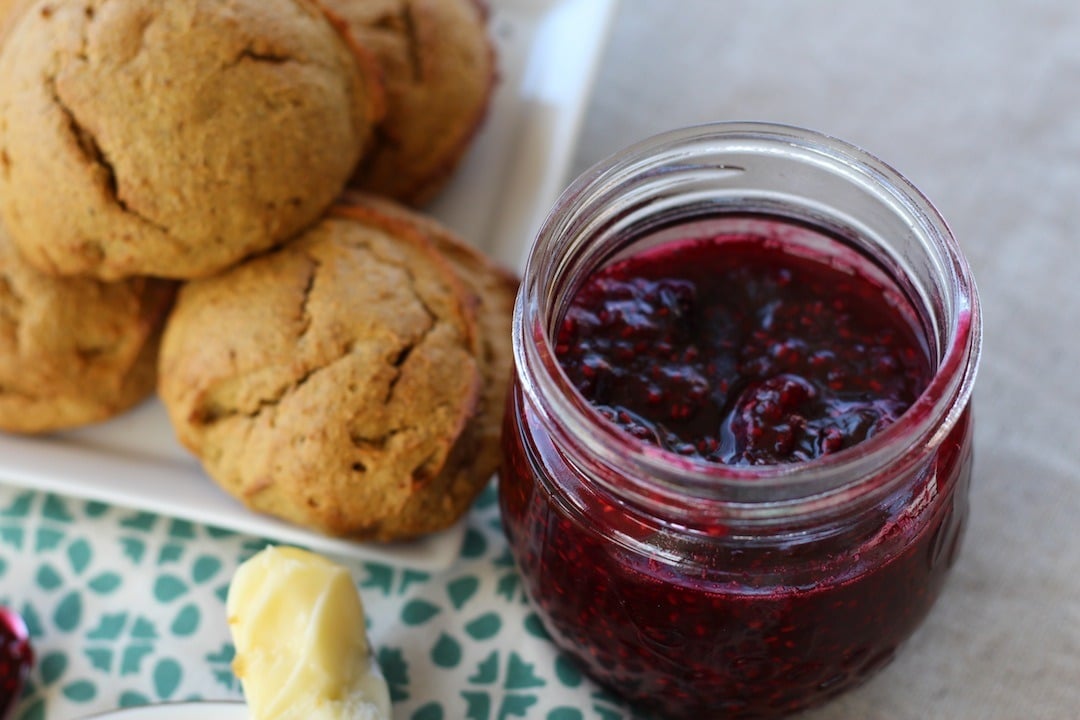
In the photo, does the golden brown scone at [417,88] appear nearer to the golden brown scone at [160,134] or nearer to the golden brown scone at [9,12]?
the golden brown scone at [160,134]

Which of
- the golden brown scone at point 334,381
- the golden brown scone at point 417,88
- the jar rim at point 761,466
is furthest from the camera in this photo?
the golden brown scone at point 417,88

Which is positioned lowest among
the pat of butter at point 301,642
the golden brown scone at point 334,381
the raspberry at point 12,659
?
the raspberry at point 12,659

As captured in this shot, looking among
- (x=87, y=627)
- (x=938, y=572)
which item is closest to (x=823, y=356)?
(x=938, y=572)

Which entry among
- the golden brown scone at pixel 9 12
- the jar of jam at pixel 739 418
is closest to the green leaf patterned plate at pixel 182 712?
the jar of jam at pixel 739 418

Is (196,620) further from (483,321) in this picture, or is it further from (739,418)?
(739,418)

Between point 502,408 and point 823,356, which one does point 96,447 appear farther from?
point 823,356

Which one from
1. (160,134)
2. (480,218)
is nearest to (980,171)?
(480,218)
